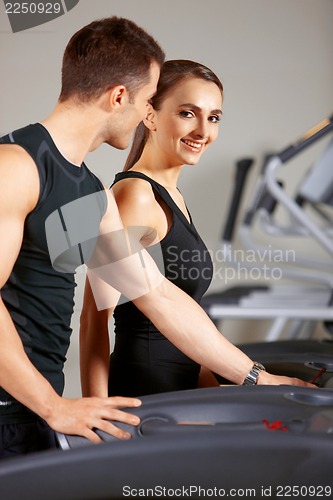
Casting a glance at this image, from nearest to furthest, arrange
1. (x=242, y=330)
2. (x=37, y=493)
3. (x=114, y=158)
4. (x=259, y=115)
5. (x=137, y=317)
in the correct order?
(x=37, y=493), (x=137, y=317), (x=114, y=158), (x=259, y=115), (x=242, y=330)

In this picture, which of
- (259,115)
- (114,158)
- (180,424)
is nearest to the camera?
(180,424)

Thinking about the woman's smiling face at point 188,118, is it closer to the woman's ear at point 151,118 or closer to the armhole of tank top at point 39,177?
the woman's ear at point 151,118

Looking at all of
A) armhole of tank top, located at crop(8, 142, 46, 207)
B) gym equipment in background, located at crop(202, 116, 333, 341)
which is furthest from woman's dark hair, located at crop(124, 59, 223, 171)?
gym equipment in background, located at crop(202, 116, 333, 341)

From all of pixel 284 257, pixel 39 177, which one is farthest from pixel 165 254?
pixel 284 257

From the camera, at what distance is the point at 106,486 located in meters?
0.97

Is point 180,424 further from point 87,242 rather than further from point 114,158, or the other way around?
point 114,158

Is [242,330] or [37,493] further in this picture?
[242,330]

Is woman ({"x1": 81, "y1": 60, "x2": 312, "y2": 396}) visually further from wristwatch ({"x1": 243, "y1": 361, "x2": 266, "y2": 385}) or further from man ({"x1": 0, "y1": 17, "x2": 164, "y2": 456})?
man ({"x1": 0, "y1": 17, "x2": 164, "y2": 456})

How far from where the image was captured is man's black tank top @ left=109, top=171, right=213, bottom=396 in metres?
1.32

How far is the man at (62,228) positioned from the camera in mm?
994

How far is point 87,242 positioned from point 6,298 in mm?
153

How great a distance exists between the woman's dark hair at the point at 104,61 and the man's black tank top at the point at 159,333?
0.25m

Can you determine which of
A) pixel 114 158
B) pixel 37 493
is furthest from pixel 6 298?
pixel 114 158

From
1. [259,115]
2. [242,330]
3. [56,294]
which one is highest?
[56,294]
